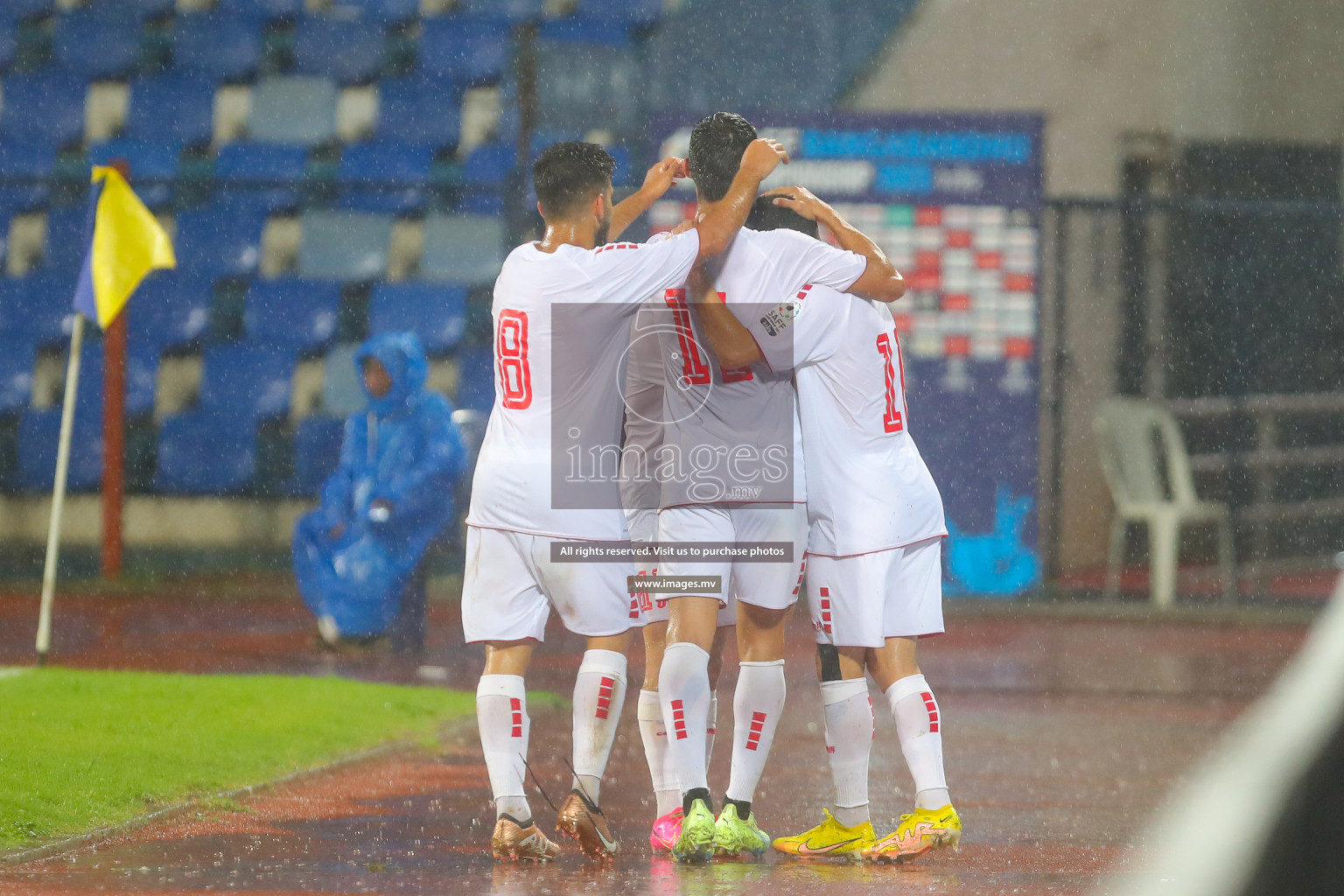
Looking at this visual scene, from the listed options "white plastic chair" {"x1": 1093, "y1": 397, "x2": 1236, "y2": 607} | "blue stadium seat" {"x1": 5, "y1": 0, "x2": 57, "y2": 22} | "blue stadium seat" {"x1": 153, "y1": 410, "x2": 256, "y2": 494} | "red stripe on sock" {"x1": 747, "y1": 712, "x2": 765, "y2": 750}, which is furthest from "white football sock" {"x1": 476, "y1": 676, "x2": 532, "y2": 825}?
"blue stadium seat" {"x1": 5, "y1": 0, "x2": 57, "y2": 22}

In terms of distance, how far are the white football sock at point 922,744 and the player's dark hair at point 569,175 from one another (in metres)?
1.70

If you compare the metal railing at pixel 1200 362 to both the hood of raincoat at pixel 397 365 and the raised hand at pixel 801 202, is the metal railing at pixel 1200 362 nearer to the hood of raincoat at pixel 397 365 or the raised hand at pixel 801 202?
the hood of raincoat at pixel 397 365

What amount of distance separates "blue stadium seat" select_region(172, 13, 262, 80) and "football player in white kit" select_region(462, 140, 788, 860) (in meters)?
13.0

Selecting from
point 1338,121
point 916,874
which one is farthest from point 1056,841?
point 1338,121

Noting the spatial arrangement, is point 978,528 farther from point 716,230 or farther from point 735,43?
point 716,230

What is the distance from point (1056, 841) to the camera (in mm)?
5227

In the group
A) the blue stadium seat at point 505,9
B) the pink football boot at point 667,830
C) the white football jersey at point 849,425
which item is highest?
the blue stadium seat at point 505,9

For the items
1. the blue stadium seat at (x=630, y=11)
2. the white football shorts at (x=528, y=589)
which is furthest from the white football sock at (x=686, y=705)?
the blue stadium seat at (x=630, y=11)

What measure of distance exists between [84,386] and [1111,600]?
29.6 ft

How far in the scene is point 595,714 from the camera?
4742 millimetres

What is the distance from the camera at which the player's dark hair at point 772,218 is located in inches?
197

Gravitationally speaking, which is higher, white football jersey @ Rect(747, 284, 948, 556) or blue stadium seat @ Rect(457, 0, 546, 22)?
blue stadium seat @ Rect(457, 0, 546, 22)

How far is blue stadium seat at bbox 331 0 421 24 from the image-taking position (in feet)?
55.6

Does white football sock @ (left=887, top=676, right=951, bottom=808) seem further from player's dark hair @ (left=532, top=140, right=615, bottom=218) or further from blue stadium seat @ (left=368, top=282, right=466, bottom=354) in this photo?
blue stadium seat @ (left=368, top=282, right=466, bottom=354)
